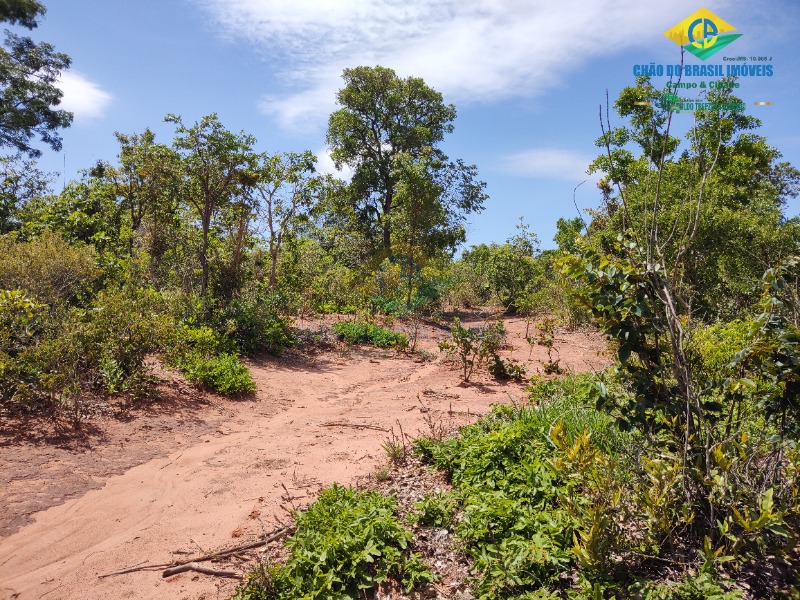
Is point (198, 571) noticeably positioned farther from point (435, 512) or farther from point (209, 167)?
point (209, 167)

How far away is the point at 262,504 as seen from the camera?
173 inches

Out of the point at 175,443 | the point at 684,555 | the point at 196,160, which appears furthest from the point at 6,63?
the point at 684,555

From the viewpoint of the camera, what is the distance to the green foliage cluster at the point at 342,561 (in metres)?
3.09

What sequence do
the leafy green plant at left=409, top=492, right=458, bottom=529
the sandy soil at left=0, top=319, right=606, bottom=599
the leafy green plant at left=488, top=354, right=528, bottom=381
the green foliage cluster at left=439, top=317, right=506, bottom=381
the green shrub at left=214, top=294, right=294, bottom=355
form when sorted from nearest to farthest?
1. the sandy soil at left=0, top=319, right=606, bottom=599
2. the leafy green plant at left=409, top=492, right=458, bottom=529
3. the leafy green plant at left=488, top=354, right=528, bottom=381
4. the green foliage cluster at left=439, top=317, right=506, bottom=381
5. the green shrub at left=214, top=294, right=294, bottom=355

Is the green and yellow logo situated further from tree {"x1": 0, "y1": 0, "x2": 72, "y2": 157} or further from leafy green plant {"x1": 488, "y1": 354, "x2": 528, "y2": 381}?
tree {"x1": 0, "y1": 0, "x2": 72, "y2": 157}

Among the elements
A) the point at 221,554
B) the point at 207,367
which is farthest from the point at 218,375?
the point at 221,554

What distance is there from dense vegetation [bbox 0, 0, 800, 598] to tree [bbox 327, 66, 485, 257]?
5.24 metres

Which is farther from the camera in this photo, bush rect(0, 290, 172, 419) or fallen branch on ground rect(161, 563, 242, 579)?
bush rect(0, 290, 172, 419)

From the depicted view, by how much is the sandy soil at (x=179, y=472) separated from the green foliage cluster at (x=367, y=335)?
390cm

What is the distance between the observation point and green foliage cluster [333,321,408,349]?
507 inches

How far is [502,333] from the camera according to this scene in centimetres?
978

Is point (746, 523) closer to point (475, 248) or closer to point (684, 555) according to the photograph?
point (684, 555)

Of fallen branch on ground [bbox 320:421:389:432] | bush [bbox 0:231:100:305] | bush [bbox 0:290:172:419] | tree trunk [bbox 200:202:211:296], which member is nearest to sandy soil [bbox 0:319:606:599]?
fallen branch on ground [bbox 320:421:389:432]

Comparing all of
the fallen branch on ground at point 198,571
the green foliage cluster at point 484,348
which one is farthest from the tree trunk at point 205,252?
the fallen branch on ground at point 198,571
